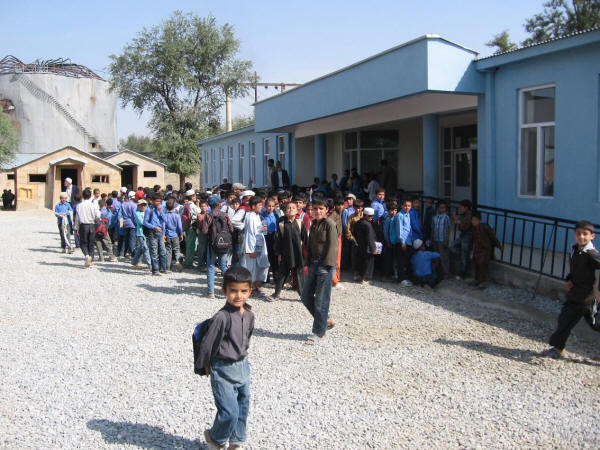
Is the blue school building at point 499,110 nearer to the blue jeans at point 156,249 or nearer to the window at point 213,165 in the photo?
the blue jeans at point 156,249

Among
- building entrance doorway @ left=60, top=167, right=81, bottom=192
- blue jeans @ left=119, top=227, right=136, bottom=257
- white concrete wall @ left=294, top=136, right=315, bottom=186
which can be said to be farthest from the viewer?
building entrance doorway @ left=60, top=167, right=81, bottom=192

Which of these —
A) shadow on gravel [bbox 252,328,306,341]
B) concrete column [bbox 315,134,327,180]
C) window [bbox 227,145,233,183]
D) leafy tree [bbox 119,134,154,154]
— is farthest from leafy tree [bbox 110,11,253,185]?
leafy tree [bbox 119,134,154,154]

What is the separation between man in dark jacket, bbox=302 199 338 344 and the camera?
674 centimetres

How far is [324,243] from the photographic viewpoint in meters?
6.85

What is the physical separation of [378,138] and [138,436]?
16194mm

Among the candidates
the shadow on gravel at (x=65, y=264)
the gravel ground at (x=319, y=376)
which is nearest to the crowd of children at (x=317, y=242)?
the shadow on gravel at (x=65, y=264)

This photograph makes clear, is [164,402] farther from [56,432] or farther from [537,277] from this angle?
[537,277]

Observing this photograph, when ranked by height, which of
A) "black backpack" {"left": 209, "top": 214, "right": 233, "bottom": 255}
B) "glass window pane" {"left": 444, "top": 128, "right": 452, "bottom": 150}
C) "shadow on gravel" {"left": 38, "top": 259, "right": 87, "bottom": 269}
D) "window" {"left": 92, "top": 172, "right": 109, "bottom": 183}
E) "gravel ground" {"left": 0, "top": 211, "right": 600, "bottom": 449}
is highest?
"glass window pane" {"left": 444, "top": 128, "right": 452, "bottom": 150}

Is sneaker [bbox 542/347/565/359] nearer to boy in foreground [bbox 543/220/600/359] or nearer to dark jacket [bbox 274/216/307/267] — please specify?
boy in foreground [bbox 543/220/600/359]

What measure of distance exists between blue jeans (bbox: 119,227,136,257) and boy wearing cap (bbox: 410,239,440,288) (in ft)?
23.8

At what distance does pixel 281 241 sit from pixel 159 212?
12.2 ft

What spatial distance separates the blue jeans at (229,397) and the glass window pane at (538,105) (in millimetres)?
8513

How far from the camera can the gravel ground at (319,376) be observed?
14.4 ft

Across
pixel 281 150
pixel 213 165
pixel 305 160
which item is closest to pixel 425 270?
pixel 305 160
